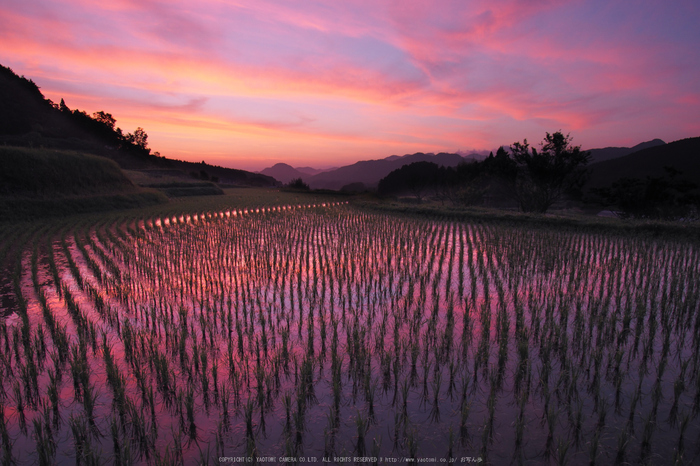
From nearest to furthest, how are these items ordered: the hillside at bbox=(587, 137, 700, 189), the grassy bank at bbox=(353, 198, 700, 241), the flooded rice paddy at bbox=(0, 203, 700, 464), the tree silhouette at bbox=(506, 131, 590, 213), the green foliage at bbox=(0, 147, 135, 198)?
the flooded rice paddy at bbox=(0, 203, 700, 464) → the grassy bank at bbox=(353, 198, 700, 241) → the green foliage at bbox=(0, 147, 135, 198) → the tree silhouette at bbox=(506, 131, 590, 213) → the hillside at bbox=(587, 137, 700, 189)

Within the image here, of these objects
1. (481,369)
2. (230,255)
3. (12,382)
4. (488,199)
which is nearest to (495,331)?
(481,369)

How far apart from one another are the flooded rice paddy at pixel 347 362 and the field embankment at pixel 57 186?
10619 millimetres

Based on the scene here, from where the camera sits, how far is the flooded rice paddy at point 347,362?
2695 mm

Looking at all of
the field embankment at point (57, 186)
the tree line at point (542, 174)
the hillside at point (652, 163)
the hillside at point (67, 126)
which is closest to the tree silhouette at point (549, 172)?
the tree line at point (542, 174)

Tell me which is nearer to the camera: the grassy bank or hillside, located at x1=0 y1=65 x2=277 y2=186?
the grassy bank

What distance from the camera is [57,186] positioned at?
17.8 metres

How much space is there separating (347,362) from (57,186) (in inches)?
835

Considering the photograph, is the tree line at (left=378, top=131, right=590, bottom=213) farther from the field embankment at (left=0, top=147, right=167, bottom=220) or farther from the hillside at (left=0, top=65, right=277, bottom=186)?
the hillside at (left=0, top=65, right=277, bottom=186)

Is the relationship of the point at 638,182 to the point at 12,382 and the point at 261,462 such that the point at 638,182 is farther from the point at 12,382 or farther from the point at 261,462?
the point at 12,382

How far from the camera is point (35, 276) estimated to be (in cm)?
696

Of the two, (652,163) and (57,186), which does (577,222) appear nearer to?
(57,186)

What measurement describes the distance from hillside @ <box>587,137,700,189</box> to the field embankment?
57076 millimetres

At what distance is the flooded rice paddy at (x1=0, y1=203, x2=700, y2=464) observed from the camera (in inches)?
106

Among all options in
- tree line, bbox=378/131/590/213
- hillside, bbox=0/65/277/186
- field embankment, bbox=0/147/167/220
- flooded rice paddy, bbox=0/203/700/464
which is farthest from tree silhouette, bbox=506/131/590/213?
hillside, bbox=0/65/277/186
